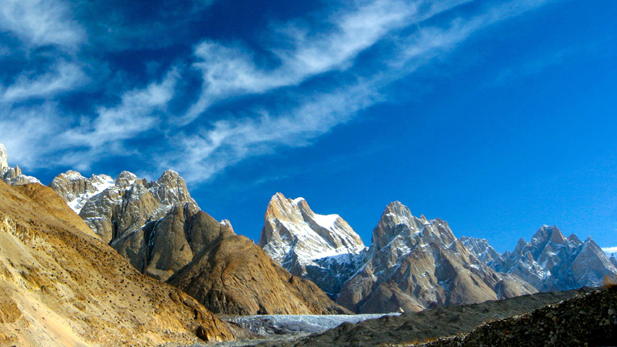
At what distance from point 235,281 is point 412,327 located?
7854 cm

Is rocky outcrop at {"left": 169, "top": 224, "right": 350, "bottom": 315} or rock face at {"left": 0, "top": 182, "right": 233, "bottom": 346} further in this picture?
rocky outcrop at {"left": 169, "top": 224, "right": 350, "bottom": 315}

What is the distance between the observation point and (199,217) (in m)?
181

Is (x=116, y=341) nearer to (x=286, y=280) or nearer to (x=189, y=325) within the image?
(x=189, y=325)

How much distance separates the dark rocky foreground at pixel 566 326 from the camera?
1709cm

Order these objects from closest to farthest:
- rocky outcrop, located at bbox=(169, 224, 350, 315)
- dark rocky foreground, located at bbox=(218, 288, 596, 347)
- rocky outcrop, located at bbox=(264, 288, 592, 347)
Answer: rocky outcrop, located at bbox=(264, 288, 592, 347), dark rocky foreground, located at bbox=(218, 288, 596, 347), rocky outcrop, located at bbox=(169, 224, 350, 315)

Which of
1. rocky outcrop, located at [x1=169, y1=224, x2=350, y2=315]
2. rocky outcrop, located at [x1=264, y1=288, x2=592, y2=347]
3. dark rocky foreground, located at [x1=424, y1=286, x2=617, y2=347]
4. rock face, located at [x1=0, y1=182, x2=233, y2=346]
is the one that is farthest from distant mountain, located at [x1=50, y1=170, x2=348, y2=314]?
dark rocky foreground, located at [x1=424, y1=286, x2=617, y2=347]

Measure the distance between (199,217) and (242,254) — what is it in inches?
1774

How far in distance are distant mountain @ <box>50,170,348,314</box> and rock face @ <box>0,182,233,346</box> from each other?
4457cm

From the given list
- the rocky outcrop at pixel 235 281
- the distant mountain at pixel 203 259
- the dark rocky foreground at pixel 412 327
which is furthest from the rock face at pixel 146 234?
the dark rocky foreground at pixel 412 327

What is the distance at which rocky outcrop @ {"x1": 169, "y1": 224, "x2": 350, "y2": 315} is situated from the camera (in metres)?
123

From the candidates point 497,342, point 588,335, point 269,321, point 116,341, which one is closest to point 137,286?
point 116,341

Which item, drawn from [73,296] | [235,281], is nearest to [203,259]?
[235,281]

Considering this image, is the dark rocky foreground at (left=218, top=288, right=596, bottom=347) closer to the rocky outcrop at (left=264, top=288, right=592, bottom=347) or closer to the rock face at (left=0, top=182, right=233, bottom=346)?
the rocky outcrop at (left=264, top=288, right=592, bottom=347)

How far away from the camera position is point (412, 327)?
59.7 metres
